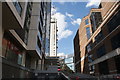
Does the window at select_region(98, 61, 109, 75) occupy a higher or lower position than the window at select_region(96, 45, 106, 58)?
lower

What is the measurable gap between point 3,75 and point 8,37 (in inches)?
171

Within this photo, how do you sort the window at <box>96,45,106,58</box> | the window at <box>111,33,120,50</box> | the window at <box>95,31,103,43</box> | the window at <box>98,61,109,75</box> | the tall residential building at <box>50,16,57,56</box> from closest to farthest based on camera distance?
the window at <box>111,33,120,50</box> < the window at <box>98,61,109,75</box> < the window at <box>96,45,106,58</box> < the window at <box>95,31,103,43</box> < the tall residential building at <box>50,16,57,56</box>

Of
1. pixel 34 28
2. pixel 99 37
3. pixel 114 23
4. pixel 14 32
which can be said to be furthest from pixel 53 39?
pixel 14 32

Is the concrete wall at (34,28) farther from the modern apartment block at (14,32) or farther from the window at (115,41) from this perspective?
the window at (115,41)

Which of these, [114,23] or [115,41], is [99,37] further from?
[115,41]

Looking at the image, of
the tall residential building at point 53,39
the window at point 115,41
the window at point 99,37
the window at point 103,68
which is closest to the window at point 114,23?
the window at point 115,41

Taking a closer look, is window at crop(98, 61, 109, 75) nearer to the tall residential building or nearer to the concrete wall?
the concrete wall

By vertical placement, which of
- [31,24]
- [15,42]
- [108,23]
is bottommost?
[15,42]

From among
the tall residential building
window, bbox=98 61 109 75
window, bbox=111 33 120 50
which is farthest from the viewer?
the tall residential building

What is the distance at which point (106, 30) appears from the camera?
105 feet

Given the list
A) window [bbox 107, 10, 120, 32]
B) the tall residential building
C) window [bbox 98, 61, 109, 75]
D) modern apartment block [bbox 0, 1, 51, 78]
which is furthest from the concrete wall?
the tall residential building

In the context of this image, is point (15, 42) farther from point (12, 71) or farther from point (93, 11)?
point (93, 11)

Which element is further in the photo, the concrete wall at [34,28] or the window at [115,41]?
the window at [115,41]

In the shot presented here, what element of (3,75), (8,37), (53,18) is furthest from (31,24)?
(53,18)
